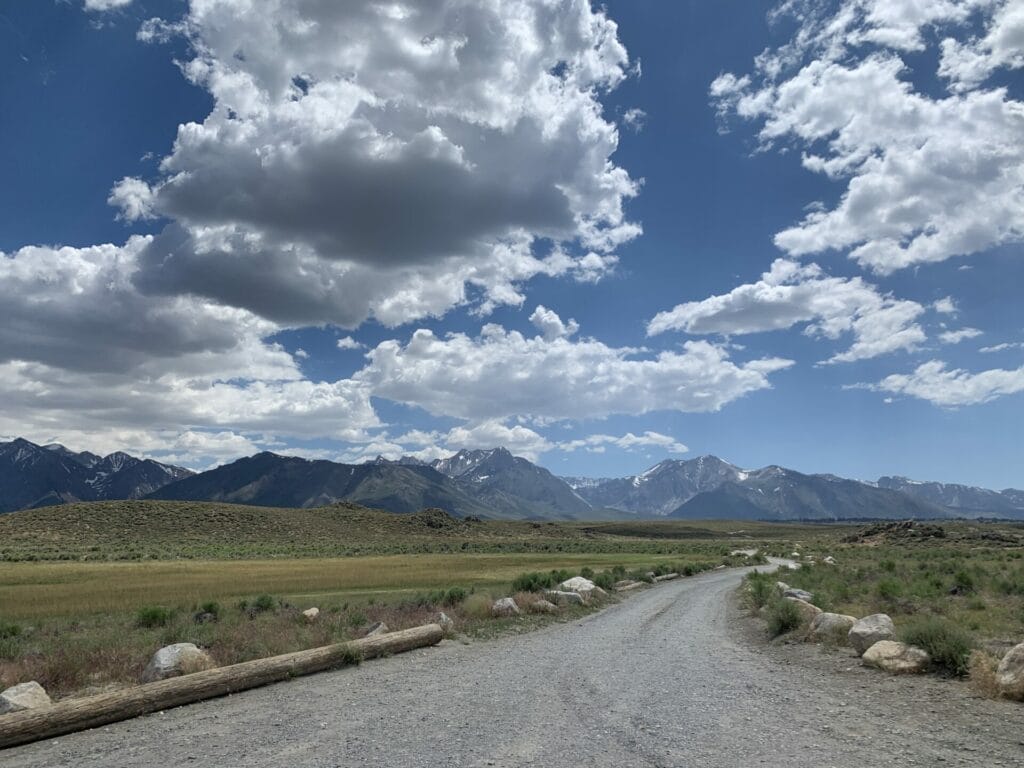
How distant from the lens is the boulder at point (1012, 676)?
32.0 feet

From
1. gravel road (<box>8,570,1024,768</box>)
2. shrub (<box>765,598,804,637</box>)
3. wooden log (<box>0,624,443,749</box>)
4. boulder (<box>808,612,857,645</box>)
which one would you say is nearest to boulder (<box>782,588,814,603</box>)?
shrub (<box>765,598,804,637</box>)

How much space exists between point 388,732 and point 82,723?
15.9ft

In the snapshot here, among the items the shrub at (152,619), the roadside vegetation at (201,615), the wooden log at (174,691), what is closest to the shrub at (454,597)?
the roadside vegetation at (201,615)

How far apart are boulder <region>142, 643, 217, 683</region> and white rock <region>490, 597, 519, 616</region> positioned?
11205 millimetres

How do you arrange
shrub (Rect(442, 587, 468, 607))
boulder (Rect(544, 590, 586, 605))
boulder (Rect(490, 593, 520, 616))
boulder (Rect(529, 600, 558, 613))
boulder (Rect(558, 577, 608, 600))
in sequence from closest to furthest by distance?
boulder (Rect(490, 593, 520, 616)), boulder (Rect(529, 600, 558, 613)), shrub (Rect(442, 587, 468, 607)), boulder (Rect(544, 590, 586, 605)), boulder (Rect(558, 577, 608, 600))

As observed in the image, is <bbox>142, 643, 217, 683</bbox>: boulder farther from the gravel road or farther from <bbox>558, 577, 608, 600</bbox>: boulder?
<bbox>558, 577, 608, 600</bbox>: boulder

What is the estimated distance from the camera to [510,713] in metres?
9.96

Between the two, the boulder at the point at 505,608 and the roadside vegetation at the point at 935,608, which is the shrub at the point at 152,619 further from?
the roadside vegetation at the point at 935,608

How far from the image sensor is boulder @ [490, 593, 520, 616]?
22297 millimetres

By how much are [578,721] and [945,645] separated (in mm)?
7715

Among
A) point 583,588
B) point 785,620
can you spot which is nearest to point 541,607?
point 583,588

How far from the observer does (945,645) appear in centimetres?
1190

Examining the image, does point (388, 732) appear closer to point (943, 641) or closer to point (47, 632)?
point (943, 641)

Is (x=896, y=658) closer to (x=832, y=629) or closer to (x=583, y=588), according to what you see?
(x=832, y=629)
